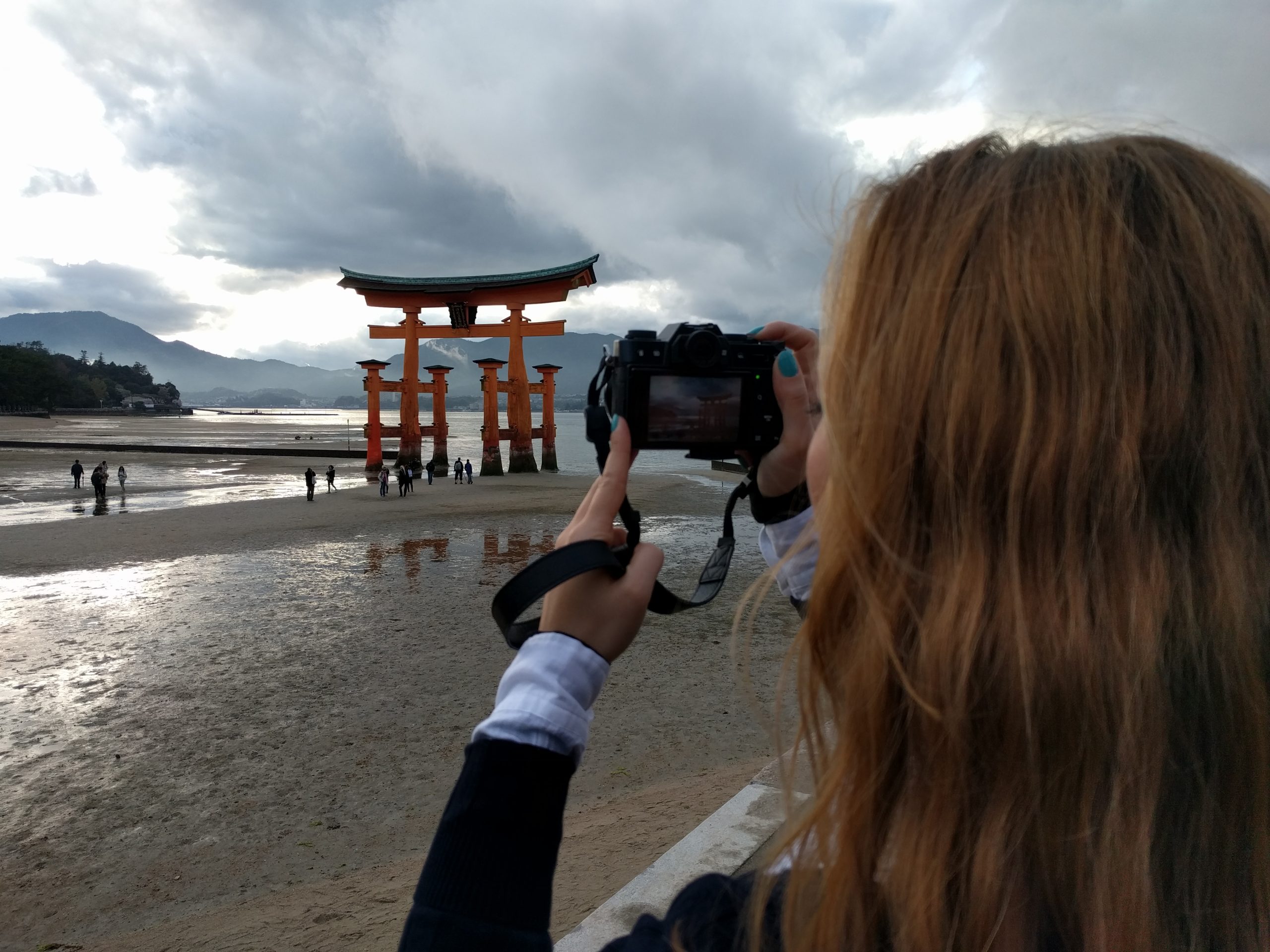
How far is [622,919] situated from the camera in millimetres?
2320

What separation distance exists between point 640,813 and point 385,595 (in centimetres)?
641

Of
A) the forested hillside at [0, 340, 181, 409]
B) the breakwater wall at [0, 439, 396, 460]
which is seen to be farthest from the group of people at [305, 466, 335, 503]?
the forested hillside at [0, 340, 181, 409]

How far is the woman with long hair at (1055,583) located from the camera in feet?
2.21

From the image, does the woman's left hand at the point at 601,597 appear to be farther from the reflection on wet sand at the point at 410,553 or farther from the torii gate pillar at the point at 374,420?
the torii gate pillar at the point at 374,420

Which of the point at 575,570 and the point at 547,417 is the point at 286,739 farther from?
the point at 547,417

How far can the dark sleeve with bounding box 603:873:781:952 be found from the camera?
782mm

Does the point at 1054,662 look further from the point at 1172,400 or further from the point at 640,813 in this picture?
the point at 640,813

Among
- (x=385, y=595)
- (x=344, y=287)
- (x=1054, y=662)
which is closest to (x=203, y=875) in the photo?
(x=1054, y=662)

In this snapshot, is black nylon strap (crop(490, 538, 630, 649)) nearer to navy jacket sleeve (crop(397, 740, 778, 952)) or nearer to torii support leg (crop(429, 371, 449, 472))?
navy jacket sleeve (crop(397, 740, 778, 952))

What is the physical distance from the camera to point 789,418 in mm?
1425

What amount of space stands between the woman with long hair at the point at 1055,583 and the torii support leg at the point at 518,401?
2350cm

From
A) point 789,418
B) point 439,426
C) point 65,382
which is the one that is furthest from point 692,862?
point 65,382

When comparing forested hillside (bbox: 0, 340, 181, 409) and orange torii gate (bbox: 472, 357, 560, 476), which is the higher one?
forested hillside (bbox: 0, 340, 181, 409)

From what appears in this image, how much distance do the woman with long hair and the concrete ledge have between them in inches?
56.3
